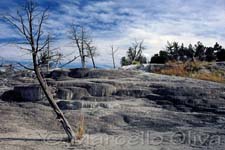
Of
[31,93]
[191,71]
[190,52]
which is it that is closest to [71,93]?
[31,93]

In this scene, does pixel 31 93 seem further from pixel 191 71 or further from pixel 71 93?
pixel 191 71

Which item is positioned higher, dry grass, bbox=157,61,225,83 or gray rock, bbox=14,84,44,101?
dry grass, bbox=157,61,225,83

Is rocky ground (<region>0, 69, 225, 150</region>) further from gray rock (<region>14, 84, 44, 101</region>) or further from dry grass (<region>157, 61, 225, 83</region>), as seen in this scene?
dry grass (<region>157, 61, 225, 83</region>)

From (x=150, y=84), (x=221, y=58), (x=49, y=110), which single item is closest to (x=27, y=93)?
(x=49, y=110)

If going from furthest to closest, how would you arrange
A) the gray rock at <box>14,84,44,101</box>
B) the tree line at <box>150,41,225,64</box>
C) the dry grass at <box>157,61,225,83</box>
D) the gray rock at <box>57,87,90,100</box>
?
the tree line at <box>150,41,225,64</box>, the dry grass at <box>157,61,225,83</box>, the gray rock at <box>57,87,90,100</box>, the gray rock at <box>14,84,44,101</box>

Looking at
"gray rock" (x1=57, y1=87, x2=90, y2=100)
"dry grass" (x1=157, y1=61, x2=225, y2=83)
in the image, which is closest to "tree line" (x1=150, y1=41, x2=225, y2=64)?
"dry grass" (x1=157, y1=61, x2=225, y2=83)

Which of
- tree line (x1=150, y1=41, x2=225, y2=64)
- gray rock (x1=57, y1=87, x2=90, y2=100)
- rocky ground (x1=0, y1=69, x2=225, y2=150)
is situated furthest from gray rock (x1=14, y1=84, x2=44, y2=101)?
tree line (x1=150, y1=41, x2=225, y2=64)

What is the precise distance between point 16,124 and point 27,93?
3884 mm

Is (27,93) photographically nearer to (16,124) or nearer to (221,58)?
(16,124)

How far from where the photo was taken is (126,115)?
14117 mm

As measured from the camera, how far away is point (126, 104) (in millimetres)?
15656

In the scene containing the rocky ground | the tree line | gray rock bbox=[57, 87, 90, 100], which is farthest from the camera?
the tree line

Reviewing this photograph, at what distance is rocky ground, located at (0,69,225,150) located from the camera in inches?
428

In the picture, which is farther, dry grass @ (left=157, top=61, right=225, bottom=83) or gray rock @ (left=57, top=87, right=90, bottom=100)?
dry grass @ (left=157, top=61, right=225, bottom=83)
